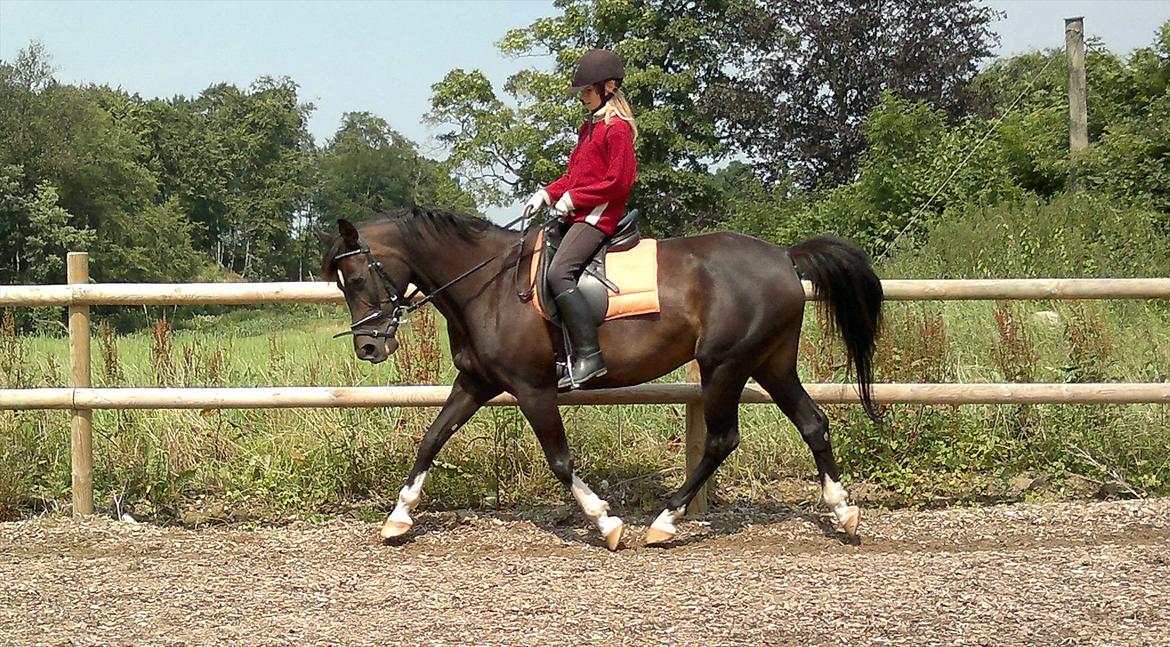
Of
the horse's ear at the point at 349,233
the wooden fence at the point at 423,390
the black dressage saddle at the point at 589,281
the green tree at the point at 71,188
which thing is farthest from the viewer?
the green tree at the point at 71,188

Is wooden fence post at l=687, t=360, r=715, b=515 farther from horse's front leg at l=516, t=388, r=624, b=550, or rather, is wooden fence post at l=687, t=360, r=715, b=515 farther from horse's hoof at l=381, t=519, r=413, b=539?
horse's hoof at l=381, t=519, r=413, b=539

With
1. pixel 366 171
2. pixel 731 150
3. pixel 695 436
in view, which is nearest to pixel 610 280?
pixel 695 436

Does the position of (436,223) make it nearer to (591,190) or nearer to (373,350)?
(373,350)

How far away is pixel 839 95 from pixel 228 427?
997 inches

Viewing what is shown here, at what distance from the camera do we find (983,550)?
5832mm

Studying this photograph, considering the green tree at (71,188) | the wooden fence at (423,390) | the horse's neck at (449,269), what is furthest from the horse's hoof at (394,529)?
the green tree at (71,188)

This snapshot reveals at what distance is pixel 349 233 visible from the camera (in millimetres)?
5840

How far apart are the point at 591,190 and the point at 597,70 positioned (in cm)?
62

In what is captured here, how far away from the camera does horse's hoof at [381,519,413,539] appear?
6.13 metres

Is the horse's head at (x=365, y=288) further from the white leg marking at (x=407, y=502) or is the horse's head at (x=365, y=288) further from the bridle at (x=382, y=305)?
the white leg marking at (x=407, y=502)

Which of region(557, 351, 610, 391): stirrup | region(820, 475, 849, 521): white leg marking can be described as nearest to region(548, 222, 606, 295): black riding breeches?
region(557, 351, 610, 391): stirrup

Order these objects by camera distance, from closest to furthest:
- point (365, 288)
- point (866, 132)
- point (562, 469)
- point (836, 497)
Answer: point (365, 288)
point (562, 469)
point (836, 497)
point (866, 132)

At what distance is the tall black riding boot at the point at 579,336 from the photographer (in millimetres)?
5797

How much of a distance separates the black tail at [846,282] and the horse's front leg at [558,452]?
156 cm
